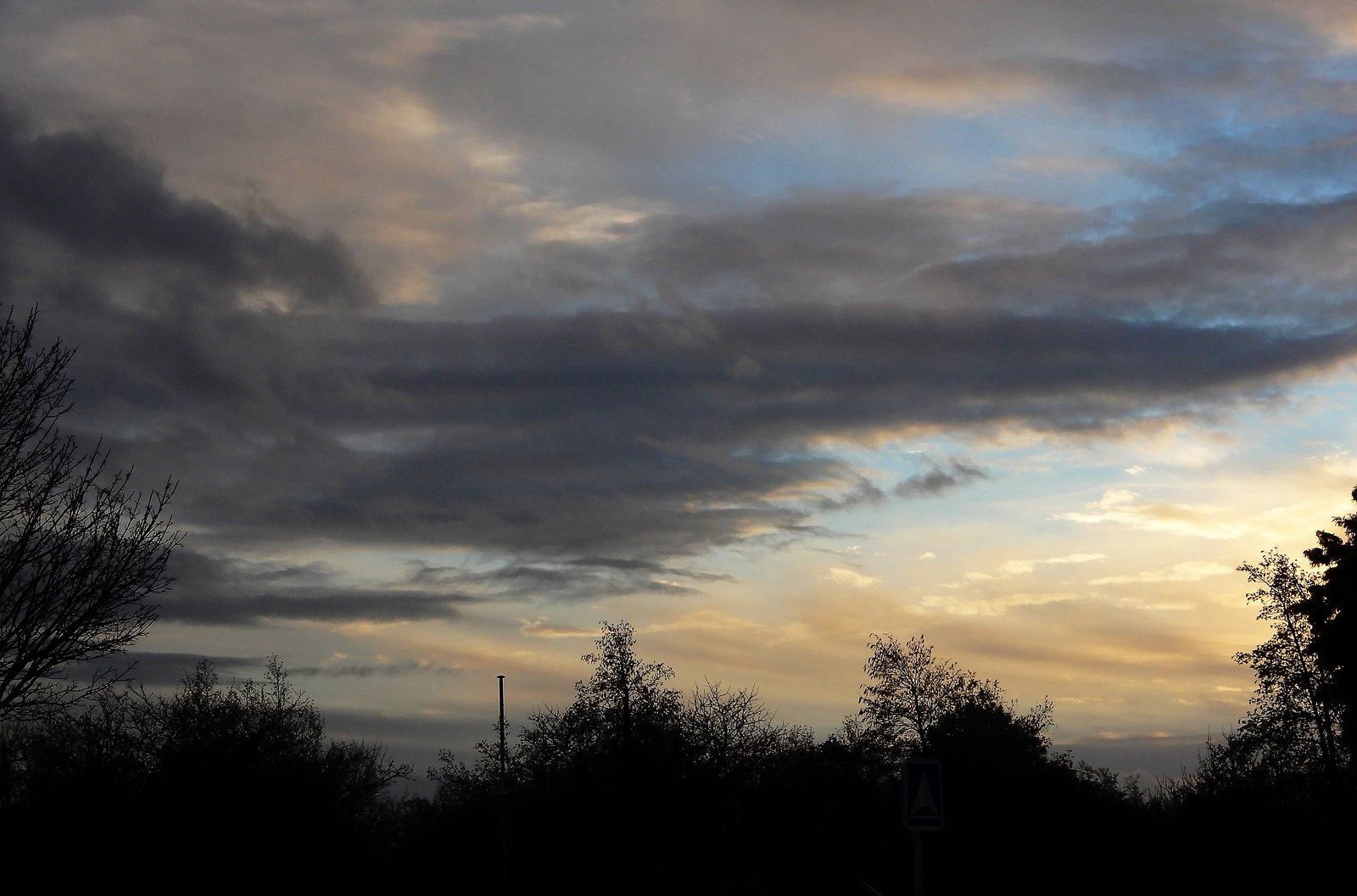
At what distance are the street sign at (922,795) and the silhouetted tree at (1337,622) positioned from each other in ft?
112

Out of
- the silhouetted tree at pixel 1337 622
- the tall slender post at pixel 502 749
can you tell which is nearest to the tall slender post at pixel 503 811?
the tall slender post at pixel 502 749

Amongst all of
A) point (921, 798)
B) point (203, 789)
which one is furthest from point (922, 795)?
point (203, 789)

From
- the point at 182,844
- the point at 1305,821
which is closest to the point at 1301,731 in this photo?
the point at 1305,821

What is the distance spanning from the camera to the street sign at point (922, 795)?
1548 centimetres

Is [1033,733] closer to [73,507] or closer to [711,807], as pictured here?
[711,807]

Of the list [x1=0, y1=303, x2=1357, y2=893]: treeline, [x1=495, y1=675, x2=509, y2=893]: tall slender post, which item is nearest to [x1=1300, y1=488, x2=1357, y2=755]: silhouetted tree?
[x1=0, y1=303, x2=1357, y2=893]: treeline

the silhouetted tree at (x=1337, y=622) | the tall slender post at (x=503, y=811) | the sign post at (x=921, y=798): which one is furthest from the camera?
the tall slender post at (x=503, y=811)

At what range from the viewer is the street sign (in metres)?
15.5

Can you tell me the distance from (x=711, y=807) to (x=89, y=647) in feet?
94.1

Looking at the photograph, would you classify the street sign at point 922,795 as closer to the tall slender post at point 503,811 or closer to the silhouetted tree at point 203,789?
the silhouetted tree at point 203,789

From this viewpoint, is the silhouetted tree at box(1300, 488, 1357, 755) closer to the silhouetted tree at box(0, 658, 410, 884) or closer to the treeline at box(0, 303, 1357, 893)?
the treeline at box(0, 303, 1357, 893)

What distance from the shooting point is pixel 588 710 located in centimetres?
5597

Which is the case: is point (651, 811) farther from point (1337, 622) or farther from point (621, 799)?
point (1337, 622)

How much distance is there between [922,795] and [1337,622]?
35.2m
